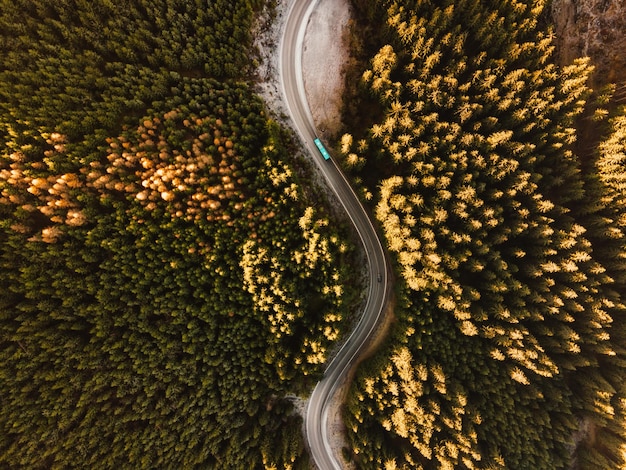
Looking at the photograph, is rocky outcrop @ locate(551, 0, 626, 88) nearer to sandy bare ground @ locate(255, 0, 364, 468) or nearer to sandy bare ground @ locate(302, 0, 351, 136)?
sandy bare ground @ locate(302, 0, 351, 136)

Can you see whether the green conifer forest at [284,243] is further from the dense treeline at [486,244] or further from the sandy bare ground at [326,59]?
the sandy bare ground at [326,59]

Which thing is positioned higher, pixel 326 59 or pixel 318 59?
pixel 326 59

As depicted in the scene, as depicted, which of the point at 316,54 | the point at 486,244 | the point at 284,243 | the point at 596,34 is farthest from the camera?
the point at 596,34

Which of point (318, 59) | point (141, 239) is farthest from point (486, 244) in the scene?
point (141, 239)

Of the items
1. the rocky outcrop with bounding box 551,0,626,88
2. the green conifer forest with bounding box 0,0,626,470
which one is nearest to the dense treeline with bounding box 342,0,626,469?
the green conifer forest with bounding box 0,0,626,470

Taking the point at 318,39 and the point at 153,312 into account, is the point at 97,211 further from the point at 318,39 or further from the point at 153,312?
the point at 318,39

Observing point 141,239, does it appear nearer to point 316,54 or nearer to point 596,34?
point 316,54
